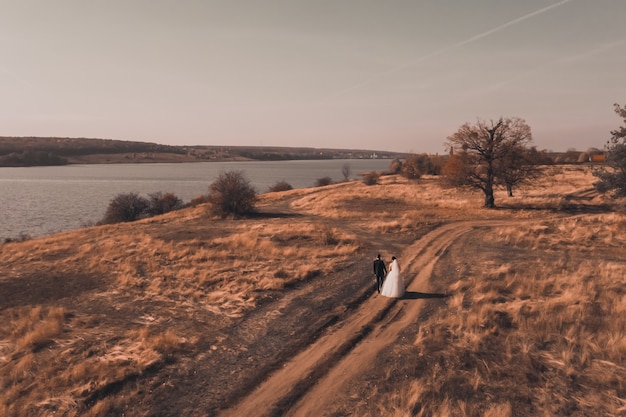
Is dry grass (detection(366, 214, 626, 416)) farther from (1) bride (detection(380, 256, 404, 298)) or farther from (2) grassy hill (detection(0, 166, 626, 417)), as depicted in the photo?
(1) bride (detection(380, 256, 404, 298))

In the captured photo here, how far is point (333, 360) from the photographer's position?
29.5ft

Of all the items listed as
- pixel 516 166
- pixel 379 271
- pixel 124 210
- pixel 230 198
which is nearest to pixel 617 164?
pixel 516 166

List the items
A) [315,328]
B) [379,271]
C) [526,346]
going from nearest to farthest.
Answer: [526,346] → [315,328] → [379,271]

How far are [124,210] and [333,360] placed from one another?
41.0 m

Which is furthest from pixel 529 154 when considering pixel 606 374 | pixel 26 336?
pixel 26 336

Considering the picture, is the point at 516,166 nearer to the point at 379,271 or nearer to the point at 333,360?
the point at 379,271

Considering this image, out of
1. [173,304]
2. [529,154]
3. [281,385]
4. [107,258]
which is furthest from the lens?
[529,154]

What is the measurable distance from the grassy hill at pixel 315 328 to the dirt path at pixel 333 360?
0.05 metres

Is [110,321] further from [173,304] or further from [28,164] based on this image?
[28,164]

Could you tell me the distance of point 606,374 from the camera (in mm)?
8141

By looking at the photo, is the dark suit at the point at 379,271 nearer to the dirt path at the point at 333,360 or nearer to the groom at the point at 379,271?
the groom at the point at 379,271

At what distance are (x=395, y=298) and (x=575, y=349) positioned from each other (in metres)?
5.53

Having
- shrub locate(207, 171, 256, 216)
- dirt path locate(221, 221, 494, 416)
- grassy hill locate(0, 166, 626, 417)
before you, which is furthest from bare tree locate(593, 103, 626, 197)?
shrub locate(207, 171, 256, 216)

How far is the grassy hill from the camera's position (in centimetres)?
753
